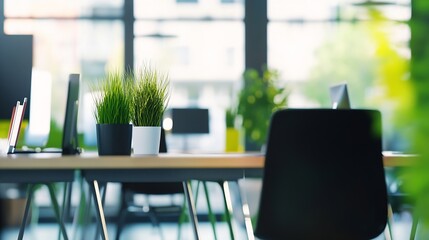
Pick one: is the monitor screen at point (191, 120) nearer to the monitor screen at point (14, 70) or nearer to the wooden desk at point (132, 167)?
the monitor screen at point (14, 70)

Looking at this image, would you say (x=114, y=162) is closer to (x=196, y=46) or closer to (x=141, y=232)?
(x=141, y=232)

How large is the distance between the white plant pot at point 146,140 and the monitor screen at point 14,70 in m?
0.75

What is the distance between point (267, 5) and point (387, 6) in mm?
6609

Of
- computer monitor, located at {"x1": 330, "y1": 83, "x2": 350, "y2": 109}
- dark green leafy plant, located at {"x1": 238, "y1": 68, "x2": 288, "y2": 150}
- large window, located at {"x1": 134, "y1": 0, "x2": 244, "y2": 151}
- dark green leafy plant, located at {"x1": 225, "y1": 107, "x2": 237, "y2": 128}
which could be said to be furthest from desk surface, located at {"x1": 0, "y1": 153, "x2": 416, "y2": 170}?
large window, located at {"x1": 134, "y1": 0, "x2": 244, "y2": 151}

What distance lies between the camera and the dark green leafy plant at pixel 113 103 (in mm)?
2244

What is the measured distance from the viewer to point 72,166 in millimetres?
1864

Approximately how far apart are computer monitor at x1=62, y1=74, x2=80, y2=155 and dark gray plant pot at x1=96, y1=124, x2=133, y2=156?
31 cm

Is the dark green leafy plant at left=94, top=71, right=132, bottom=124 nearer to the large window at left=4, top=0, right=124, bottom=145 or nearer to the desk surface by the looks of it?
the desk surface

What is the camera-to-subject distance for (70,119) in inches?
99.9

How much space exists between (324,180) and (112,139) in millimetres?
734

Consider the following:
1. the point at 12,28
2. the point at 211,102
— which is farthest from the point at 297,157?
the point at 12,28

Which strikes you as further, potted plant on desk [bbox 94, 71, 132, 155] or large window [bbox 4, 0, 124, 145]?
large window [bbox 4, 0, 124, 145]

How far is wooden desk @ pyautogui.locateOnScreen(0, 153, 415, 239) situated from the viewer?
1854 millimetres

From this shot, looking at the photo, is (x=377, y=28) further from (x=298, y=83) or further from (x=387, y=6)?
(x=298, y=83)
